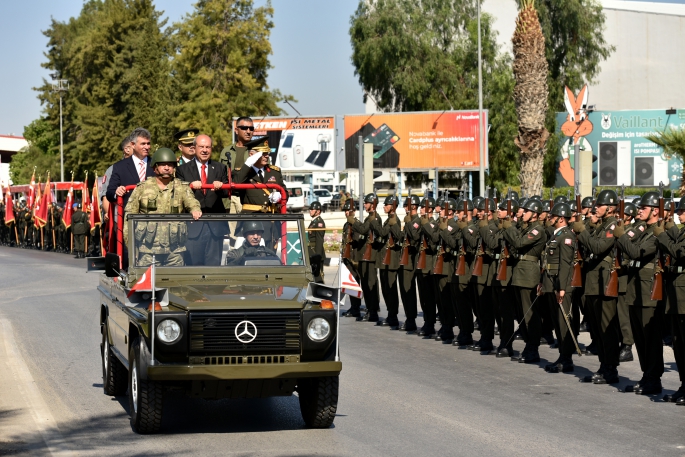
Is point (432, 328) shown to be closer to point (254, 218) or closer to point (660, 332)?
point (660, 332)

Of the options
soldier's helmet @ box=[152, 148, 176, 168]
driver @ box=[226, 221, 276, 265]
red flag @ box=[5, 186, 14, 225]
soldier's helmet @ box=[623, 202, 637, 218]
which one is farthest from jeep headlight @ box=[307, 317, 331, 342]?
red flag @ box=[5, 186, 14, 225]

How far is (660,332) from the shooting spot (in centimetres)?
1052

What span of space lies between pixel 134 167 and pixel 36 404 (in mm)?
2741

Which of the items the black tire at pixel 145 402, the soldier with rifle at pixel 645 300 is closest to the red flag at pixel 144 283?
the black tire at pixel 145 402

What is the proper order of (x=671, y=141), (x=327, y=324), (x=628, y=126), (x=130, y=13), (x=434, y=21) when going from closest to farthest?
1. (x=327, y=324)
2. (x=671, y=141)
3. (x=628, y=126)
4. (x=434, y=21)
5. (x=130, y=13)

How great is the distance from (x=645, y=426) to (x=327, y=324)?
9.47ft

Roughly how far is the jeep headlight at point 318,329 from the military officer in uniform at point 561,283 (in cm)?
458

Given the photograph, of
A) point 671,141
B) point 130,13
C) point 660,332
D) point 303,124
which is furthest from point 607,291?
point 130,13

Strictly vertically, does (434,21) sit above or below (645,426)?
above

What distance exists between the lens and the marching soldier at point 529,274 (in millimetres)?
12836

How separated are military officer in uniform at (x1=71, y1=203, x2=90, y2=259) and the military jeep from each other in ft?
95.9

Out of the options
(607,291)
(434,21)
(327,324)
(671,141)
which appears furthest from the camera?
(434,21)

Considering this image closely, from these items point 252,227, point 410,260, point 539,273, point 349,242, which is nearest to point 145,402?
point 252,227

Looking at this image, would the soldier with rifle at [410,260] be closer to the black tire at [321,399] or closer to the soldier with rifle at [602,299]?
the soldier with rifle at [602,299]
